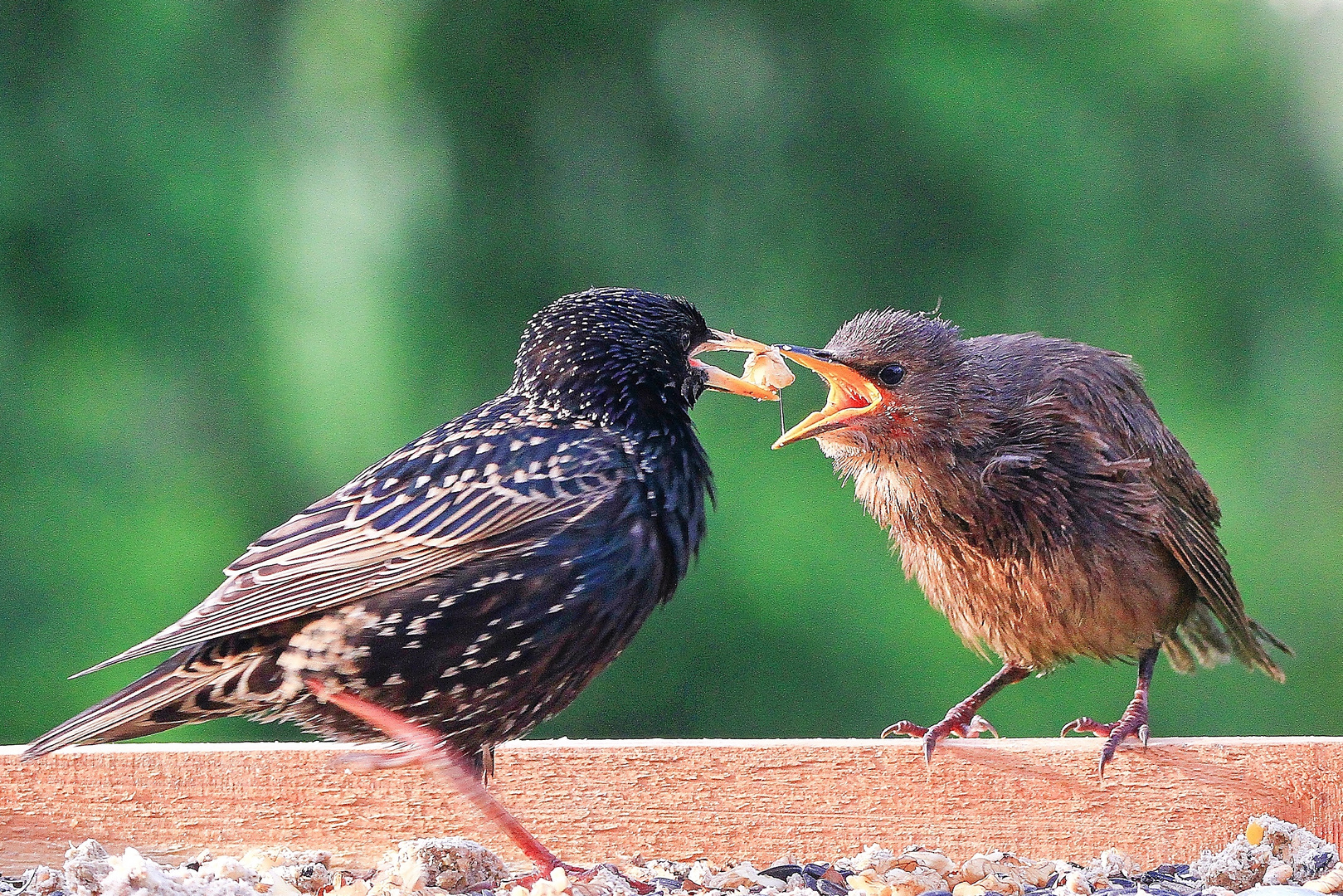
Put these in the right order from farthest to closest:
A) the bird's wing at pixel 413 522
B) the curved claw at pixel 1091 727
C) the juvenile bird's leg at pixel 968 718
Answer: the juvenile bird's leg at pixel 968 718 → the curved claw at pixel 1091 727 → the bird's wing at pixel 413 522

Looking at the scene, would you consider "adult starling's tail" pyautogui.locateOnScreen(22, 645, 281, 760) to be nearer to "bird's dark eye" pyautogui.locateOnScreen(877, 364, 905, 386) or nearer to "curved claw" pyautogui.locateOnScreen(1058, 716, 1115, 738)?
"bird's dark eye" pyautogui.locateOnScreen(877, 364, 905, 386)

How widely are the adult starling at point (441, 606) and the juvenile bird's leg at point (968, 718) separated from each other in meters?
0.70

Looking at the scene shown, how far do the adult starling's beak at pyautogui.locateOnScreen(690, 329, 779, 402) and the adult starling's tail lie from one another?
787 mm

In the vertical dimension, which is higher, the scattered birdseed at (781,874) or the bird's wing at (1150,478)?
the bird's wing at (1150,478)

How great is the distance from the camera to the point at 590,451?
6.69ft

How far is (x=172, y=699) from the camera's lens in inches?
75.5

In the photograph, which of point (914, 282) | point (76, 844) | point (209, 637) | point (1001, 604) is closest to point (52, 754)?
point (76, 844)

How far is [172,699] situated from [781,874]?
36.0 inches

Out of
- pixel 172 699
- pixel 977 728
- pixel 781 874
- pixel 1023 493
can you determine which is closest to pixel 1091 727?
pixel 977 728

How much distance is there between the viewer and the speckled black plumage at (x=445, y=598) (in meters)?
1.89

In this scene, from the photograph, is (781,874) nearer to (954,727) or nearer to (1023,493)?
(954,727)

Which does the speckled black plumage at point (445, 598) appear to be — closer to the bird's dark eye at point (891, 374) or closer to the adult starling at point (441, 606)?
the adult starling at point (441, 606)

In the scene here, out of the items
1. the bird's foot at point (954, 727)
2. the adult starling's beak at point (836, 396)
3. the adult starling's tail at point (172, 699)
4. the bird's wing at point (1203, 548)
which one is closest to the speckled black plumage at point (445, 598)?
the adult starling's tail at point (172, 699)

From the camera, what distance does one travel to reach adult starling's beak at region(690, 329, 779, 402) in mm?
2146
